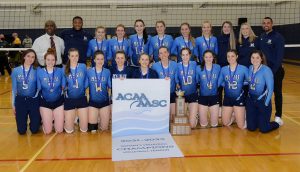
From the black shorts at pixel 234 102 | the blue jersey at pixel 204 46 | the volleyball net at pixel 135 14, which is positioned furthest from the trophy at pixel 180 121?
the volleyball net at pixel 135 14

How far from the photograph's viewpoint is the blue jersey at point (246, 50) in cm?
609

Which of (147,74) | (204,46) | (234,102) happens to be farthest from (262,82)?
(147,74)

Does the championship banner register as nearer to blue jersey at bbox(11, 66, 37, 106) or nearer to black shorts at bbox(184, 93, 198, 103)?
black shorts at bbox(184, 93, 198, 103)

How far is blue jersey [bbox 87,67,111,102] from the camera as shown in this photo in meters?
5.56

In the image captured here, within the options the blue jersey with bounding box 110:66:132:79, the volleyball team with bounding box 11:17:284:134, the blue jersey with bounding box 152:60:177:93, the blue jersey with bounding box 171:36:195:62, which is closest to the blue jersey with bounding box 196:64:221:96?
the volleyball team with bounding box 11:17:284:134

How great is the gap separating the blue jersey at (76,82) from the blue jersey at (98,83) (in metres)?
0.11

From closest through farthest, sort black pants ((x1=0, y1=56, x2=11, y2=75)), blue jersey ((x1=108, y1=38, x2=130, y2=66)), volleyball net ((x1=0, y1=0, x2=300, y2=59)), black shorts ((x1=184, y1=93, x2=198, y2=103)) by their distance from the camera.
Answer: black shorts ((x1=184, y1=93, x2=198, y2=103)), blue jersey ((x1=108, y1=38, x2=130, y2=66)), black pants ((x1=0, y1=56, x2=11, y2=75)), volleyball net ((x1=0, y1=0, x2=300, y2=59))

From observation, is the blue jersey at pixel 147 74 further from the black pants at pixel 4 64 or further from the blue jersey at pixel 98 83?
the black pants at pixel 4 64

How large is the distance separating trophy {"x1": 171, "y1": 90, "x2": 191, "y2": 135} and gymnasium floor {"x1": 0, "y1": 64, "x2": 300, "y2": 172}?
5.7 inches

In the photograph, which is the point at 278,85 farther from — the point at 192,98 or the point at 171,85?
the point at 171,85

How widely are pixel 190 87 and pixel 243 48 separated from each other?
1.20 metres

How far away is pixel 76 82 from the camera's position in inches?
217

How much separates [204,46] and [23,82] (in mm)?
3169

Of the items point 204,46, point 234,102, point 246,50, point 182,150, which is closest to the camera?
point 182,150
